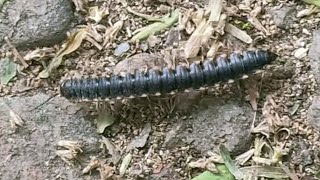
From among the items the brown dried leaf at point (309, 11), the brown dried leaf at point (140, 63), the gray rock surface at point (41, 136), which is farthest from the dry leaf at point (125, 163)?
the brown dried leaf at point (309, 11)

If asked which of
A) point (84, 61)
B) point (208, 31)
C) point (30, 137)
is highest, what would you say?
point (208, 31)

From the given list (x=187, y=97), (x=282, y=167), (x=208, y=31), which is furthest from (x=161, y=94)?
(x=282, y=167)

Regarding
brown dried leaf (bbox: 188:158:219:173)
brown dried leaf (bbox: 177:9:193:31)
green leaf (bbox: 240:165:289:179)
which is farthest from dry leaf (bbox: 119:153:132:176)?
brown dried leaf (bbox: 177:9:193:31)

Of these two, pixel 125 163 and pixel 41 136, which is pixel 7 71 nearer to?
pixel 41 136

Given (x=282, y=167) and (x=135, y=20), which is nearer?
(x=282, y=167)

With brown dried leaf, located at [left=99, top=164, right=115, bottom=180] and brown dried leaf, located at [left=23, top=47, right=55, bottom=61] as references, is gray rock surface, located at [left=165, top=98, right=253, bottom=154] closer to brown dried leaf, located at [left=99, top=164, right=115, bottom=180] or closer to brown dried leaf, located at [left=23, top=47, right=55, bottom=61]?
brown dried leaf, located at [left=99, top=164, right=115, bottom=180]

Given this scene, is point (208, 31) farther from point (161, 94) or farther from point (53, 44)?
point (53, 44)
